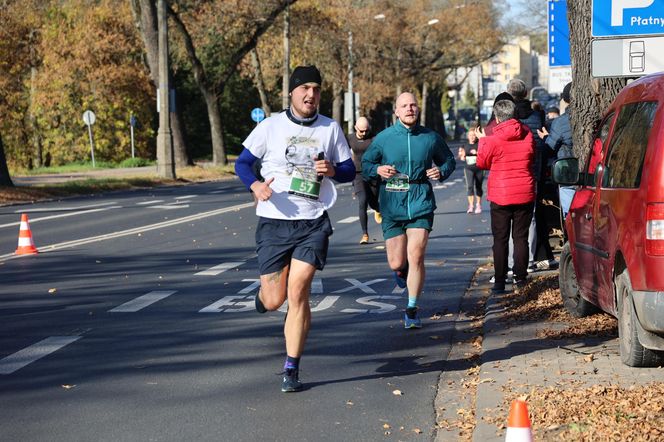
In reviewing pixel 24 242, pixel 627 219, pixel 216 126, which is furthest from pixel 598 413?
pixel 216 126

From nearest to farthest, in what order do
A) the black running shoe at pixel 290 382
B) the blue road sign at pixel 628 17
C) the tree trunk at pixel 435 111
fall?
the black running shoe at pixel 290 382 → the blue road sign at pixel 628 17 → the tree trunk at pixel 435 111

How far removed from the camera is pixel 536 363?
25.0 feet

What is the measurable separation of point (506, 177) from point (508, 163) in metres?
0.14

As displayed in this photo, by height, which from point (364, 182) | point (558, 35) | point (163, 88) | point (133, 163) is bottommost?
point (133, 163)

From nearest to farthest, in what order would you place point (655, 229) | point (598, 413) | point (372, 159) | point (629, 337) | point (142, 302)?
1. point (598, 413)
2. point (655, 229)
3. point (629, 337)
4. point (372, 159)
5. point (142, 302)

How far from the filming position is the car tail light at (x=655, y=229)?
22.0 feet

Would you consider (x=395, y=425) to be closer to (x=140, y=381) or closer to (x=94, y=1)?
(x=140, y=381)

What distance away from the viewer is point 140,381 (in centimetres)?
745

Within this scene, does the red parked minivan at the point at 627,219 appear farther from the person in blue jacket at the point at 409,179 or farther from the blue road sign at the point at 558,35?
the blue road sign at the point at 558,35

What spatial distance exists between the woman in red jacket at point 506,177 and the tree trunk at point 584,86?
1.87ft

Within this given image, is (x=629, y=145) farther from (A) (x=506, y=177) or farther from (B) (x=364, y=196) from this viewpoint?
(B) (x=364, y=196)

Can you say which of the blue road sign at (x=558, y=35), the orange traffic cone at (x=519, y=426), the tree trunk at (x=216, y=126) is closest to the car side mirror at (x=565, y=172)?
the orange traffic cone at (x=519, y=426)

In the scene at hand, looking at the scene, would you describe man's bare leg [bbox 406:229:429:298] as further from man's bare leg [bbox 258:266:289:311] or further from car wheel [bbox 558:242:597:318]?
man's bare leg [bbox 258:266:289:311]

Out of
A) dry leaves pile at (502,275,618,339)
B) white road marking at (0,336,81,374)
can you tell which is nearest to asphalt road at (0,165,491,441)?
white road marking at (0,336,81,374)
